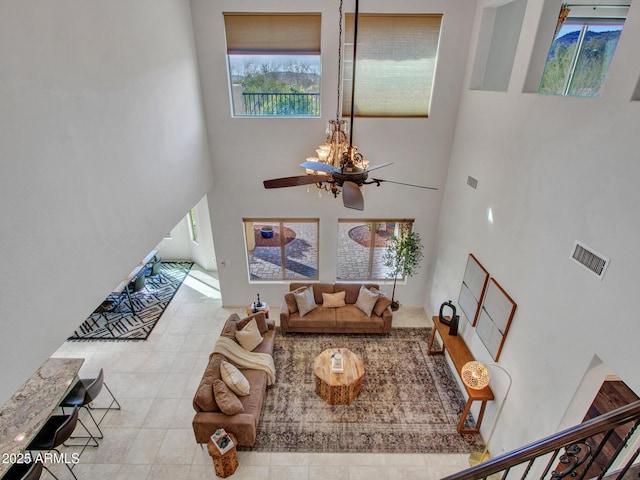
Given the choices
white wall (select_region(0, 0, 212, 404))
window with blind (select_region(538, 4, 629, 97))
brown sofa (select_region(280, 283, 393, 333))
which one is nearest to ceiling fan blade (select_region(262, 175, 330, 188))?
white wall (select_region(0, 0, 212, 404))

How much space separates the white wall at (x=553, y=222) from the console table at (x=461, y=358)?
15 centimetres

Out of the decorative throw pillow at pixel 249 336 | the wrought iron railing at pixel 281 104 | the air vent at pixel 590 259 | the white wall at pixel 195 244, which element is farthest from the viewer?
the white wall at pixel 195 244

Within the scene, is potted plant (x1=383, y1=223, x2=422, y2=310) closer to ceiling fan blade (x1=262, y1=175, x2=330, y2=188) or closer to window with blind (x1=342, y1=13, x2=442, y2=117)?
window with blind (x1=342, y1=13, x2=442, y2=117)

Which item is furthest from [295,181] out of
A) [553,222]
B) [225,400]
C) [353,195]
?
[225,400]

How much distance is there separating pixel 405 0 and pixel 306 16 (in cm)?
163

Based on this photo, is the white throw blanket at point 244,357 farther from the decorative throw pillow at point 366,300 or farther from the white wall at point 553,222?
the white wall at point 553,222

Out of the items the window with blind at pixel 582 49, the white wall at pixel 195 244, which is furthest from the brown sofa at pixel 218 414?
the window with blind at pixel 582 49

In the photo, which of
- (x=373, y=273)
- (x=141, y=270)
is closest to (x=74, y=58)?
(x=141, y=270)

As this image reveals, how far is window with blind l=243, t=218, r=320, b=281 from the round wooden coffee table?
8.33ft

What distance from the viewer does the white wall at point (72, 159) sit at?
2.46 m

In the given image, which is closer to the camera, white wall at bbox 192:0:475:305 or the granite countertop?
the granite countertop

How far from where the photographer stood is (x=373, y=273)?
7.93 metres

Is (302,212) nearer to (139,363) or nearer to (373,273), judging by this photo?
(373,273)

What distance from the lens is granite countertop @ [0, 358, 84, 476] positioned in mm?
3955
